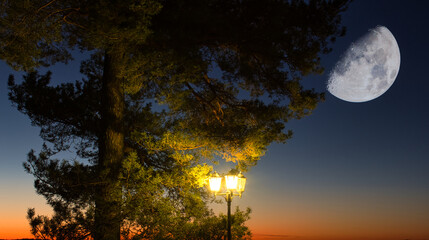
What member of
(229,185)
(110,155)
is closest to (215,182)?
(229,185)

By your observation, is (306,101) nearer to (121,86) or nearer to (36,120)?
(121,86)

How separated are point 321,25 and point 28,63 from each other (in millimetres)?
6398

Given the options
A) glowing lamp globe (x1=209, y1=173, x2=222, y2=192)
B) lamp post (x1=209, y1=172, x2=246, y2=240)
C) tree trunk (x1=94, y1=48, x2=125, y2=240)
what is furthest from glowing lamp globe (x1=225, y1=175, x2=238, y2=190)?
tree trunk (x1=94, y1=48, x2=125, y2=240)

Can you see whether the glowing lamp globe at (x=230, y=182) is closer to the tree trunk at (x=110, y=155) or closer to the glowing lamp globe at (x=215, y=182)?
the glowing lamp globe at (x=215, y=182)

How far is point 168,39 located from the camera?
7.01 m

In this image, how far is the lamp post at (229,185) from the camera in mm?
8484

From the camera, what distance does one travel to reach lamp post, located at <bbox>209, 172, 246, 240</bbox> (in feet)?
27.8

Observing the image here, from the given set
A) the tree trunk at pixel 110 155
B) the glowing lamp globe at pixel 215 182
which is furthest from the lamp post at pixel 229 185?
the tree trunk at pixel 110 155

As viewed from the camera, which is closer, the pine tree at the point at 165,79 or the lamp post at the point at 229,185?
the pine tree at the point at 165,79

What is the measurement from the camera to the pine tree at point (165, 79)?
6.93 meters

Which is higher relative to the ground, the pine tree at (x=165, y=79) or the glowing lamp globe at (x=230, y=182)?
the pine tree at (x=165, y=79)

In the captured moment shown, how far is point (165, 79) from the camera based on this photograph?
880cm

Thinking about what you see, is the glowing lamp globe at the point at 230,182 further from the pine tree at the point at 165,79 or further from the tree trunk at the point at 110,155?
the tree trunk at the point at 110,155

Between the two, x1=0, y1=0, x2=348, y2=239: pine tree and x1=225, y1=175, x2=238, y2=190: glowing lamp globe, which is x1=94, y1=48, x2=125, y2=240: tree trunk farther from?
x1=225, y1=175, x2=238, y2=190: glowing lamp globe
